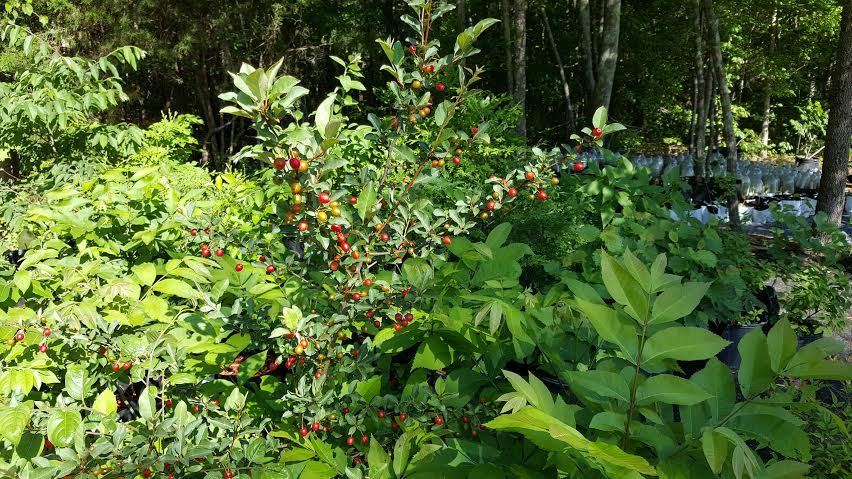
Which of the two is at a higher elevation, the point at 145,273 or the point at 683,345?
the point at 683,345

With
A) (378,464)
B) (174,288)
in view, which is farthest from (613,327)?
(174,288)

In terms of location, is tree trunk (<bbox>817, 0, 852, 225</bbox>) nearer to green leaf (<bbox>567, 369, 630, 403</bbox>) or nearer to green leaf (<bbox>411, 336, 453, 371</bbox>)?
green leaf (<bbox>411, 336, 453, 371</bbox>)

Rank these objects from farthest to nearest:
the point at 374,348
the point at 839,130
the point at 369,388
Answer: the point at 839,130, the point at 374,348, the point at 369,388

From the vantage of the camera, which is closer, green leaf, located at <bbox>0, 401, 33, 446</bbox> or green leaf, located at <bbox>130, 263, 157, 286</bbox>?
green leaf, located at <bbox>0, 401, 33, 446</bbox>

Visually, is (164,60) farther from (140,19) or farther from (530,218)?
(530,218)

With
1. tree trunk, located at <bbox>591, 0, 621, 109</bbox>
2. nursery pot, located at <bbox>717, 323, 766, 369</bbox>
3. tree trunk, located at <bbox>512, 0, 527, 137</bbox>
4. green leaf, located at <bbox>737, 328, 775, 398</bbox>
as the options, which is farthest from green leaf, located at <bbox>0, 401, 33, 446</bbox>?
tree trunk, located at <bbox>512, 0, 527, 137</bbox>

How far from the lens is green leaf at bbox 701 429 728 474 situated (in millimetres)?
653

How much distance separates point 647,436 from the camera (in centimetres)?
79

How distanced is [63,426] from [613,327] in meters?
1.03

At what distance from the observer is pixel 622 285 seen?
0.82 metres

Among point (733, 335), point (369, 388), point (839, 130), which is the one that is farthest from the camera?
point (839, 130)

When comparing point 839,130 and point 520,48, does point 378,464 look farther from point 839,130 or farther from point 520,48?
point 520,48

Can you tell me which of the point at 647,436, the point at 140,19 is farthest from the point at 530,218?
the point at 140,19

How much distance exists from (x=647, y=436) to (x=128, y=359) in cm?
123
